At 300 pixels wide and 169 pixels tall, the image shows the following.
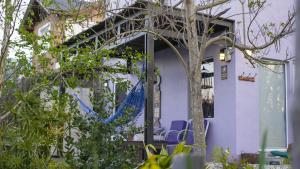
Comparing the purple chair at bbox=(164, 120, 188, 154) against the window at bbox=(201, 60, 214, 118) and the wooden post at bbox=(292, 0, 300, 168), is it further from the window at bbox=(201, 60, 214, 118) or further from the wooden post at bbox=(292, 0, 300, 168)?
the wooden post at bbox=(292, 0, 300, 168)

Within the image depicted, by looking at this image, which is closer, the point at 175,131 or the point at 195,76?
the point at 195,76

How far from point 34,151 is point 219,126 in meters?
6.09

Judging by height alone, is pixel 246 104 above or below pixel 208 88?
below

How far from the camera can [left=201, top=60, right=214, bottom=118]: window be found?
921cm

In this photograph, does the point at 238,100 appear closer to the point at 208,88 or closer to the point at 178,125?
the point at 208,88

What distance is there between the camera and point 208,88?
9312 mm

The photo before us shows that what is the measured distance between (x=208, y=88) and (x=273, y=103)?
1.46m

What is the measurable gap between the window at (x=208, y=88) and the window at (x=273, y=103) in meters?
1.04

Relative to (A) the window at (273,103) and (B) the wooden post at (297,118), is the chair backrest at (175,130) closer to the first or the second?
(A) the window at (273,103)

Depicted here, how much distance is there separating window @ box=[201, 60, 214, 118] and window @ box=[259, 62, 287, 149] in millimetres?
1036

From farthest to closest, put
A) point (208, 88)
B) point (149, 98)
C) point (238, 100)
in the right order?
1. point (208, 88)
2. point (238, 100)
3. point (149, 98)

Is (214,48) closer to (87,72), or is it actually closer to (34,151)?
(87,72)

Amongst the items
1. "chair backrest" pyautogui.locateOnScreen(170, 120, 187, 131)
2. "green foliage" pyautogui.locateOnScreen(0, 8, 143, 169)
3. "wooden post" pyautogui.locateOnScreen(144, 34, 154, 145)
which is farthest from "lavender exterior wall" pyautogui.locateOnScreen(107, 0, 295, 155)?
"green foliage" pyautogui.locateOnScreen(0, 8, 143, 169)

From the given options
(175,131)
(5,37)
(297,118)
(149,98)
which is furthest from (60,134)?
(175,131)
